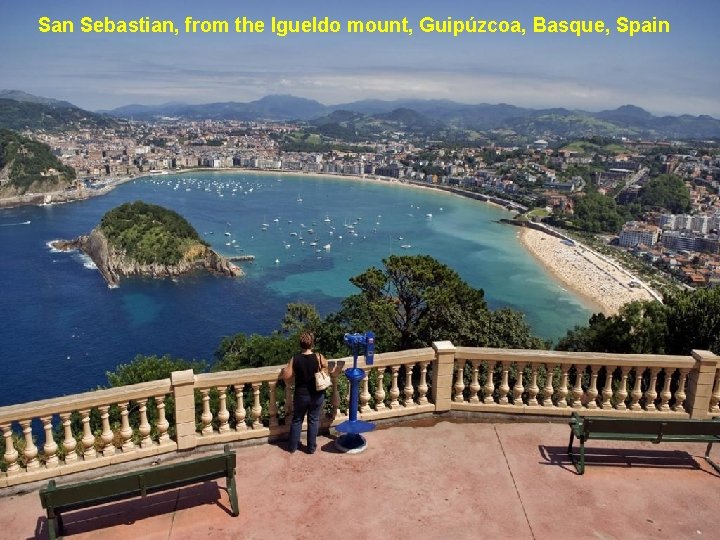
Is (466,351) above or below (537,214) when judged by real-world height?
above

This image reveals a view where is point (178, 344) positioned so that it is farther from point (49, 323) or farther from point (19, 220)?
point (19, 220)

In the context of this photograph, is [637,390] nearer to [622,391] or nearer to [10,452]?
[622,391]

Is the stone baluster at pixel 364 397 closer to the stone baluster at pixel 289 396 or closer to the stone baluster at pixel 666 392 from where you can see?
the stone baluster at pixel 289 396

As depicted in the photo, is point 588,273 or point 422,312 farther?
point 588,273

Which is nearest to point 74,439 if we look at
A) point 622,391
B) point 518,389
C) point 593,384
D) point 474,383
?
point 474,383

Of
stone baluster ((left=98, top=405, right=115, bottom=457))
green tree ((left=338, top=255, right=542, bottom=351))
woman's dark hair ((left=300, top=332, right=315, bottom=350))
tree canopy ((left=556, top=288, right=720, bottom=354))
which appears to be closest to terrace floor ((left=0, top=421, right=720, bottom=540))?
stone baluster ((left=98, top=405, right=115, bottom=457))

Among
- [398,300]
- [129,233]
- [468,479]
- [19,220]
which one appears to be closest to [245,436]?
[468,479]
